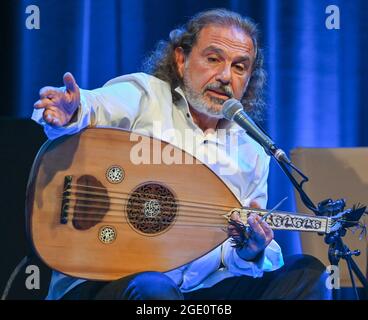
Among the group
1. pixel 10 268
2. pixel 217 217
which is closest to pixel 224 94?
pixel 217 217

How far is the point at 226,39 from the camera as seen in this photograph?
222cm

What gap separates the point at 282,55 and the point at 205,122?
705 millimetres

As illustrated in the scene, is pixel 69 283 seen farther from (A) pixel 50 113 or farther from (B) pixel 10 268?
(A) pixel 50 113

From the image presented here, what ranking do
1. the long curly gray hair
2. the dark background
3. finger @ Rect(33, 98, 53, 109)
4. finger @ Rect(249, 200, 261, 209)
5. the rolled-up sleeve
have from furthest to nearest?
the dark background
the long curly gray hair
finger @ Rect(249, 200, 261, 209)
the rolled-up sleeve
finger @ Rect(33, 98, 53, 109)

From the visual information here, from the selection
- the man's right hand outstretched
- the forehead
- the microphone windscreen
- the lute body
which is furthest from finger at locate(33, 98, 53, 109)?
the forehead

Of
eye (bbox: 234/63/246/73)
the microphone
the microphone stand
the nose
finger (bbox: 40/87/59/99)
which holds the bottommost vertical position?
the microphone stand

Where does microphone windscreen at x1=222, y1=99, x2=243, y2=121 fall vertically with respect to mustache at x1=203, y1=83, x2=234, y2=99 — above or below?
below

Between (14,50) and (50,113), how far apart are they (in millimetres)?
1001

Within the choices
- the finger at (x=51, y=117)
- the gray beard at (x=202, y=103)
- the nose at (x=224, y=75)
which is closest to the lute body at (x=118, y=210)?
the finger at (x=51, y=117)

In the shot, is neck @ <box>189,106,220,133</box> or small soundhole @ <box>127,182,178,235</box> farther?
neck @ <box>189,106,220,133</box>

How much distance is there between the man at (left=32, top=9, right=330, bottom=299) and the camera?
1.82m

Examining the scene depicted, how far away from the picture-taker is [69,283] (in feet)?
6.36

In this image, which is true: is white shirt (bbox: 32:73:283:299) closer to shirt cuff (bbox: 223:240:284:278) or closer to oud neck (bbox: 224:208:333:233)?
shirt cuff (bbox: 223:240:284:278)

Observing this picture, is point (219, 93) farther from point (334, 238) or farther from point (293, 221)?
point (334, 238)
